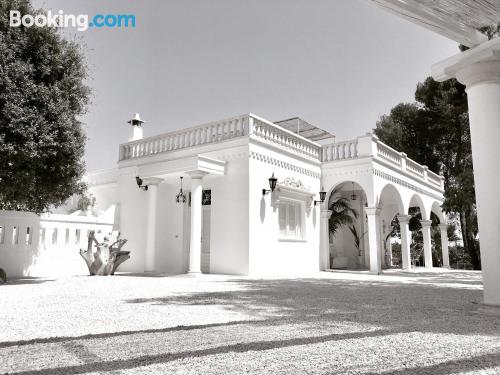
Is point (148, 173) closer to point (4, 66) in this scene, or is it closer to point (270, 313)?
point (4, 66)

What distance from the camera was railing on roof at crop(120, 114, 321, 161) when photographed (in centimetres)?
1174

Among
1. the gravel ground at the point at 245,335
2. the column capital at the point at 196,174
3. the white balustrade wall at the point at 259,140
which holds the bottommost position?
the gravel ground at the point at 245,335

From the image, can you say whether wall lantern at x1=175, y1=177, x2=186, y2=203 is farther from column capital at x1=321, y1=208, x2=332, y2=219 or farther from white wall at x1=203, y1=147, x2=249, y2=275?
column capital at x1=321, y1=208, x2=332, y2=219

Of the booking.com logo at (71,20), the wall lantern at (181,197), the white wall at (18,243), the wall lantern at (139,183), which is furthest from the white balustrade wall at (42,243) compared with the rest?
the booking.com logo at (71,20)

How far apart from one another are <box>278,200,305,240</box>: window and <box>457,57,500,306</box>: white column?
7.80 m

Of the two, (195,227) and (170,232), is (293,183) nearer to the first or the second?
(195,227)

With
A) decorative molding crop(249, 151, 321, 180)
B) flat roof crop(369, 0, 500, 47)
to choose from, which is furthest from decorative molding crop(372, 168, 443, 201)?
flat roof crop(369, 0, 500, 47)

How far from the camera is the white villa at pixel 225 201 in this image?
36.7 ft

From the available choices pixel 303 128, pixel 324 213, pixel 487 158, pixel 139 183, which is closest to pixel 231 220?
pixel 139 183

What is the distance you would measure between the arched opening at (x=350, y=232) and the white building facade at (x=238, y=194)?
174 centimetres

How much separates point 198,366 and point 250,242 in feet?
28.2

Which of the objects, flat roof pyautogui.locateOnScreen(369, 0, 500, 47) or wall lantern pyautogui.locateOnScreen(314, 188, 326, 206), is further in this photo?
wall lantern pyautogui.locateOnScreen(314, 188, 326, 206)

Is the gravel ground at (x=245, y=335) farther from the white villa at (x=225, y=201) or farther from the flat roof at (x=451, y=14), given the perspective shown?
the white villa at (x=225, y=201)

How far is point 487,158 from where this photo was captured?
500 centimetres
